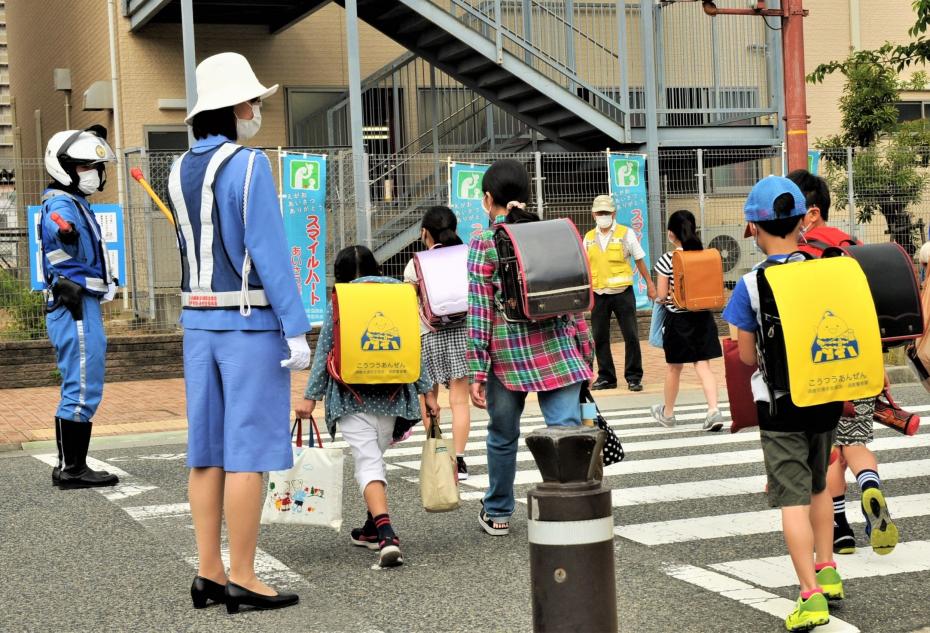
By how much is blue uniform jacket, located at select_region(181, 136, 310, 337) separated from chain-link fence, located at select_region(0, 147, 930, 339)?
11.5 m

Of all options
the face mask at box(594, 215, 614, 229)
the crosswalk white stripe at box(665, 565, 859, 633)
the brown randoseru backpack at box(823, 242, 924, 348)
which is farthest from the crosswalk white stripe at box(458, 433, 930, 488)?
the face mask at box(594, 215, 614, 229)

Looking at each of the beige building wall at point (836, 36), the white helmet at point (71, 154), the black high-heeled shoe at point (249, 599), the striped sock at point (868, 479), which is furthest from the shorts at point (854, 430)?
the beige building wall at point (836, 36)

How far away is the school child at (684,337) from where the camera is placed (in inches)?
420

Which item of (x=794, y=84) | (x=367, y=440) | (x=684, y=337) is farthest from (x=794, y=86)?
(x=367, y=440)

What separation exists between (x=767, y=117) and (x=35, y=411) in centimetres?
1368

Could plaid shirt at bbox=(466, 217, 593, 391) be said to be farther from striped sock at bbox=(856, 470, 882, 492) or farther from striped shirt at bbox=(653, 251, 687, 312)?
striped shirt at bbox=(653, 251, 687, 312)

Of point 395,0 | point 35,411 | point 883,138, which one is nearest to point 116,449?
point 35,411

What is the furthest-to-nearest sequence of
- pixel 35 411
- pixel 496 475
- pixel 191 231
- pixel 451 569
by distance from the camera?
pixel 35 411 → pixel 496 475 → pixel 451 569 → pixel 191 231

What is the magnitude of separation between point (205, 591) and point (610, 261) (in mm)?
9155

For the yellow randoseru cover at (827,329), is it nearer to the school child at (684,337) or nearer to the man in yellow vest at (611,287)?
the school child at (684,337)

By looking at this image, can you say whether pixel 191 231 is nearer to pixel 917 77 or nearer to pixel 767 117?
pixel 767 117

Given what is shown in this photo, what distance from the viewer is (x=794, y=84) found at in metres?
12.7

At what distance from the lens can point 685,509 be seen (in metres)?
7.28

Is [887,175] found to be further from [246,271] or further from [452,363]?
[246,271]
